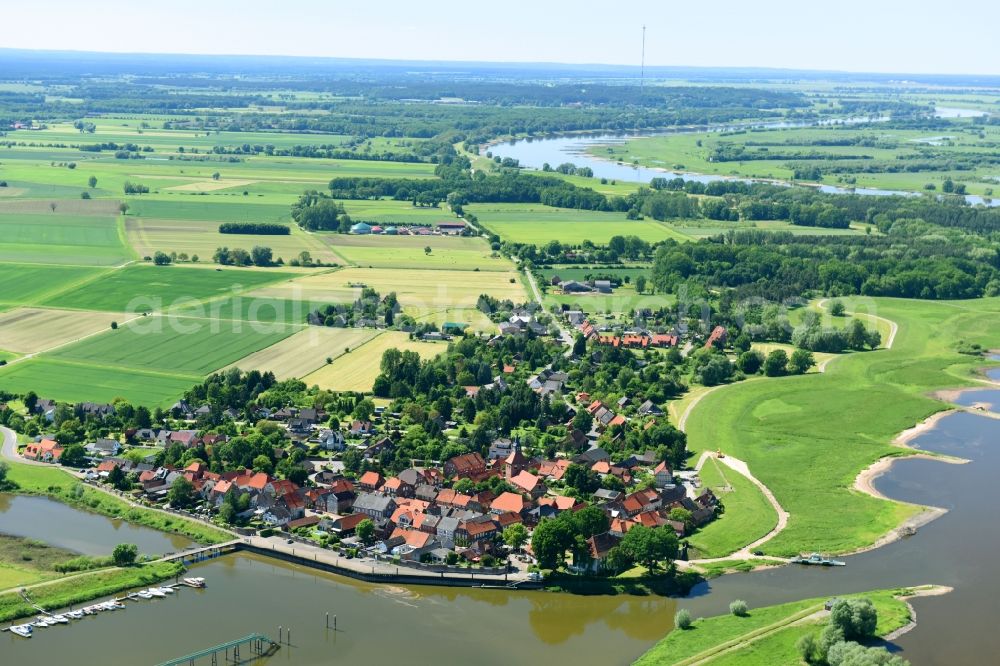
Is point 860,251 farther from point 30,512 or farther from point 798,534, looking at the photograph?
point 30,512

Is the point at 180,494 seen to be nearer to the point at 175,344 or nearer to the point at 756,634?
the point at 756,634

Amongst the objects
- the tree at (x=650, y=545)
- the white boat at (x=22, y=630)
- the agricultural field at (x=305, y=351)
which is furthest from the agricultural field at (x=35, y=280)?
the tree at (x=650, y=545)

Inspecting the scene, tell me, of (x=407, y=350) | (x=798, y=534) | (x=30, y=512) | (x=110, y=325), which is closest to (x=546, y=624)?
(x=798, y=534)

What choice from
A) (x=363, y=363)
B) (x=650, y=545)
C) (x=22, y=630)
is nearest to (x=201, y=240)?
(x=363, y=363)

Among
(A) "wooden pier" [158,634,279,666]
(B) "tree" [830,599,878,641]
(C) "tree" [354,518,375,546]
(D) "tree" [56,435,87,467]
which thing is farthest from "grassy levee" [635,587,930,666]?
(D) "tree" [56,435,87,467]

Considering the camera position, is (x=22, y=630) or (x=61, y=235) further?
(x=61, y=235)
